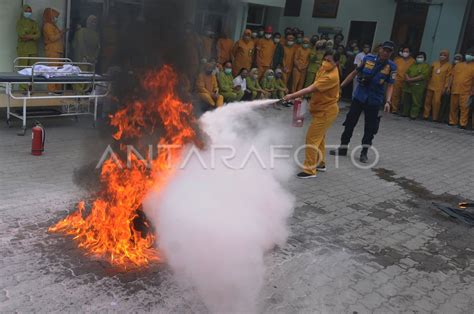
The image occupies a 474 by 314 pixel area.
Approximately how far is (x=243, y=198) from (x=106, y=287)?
5.01ft

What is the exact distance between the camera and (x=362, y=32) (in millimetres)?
14719

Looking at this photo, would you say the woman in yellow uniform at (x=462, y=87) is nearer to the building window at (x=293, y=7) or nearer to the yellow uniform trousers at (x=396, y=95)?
the yellow uniform trousers at (x=396, y=95)

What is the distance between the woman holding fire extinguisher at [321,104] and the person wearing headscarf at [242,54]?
567 centimetres

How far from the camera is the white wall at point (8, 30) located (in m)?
8.89

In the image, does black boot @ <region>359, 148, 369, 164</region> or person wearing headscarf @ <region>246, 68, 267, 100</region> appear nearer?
black boot @ <region>359, 148, 369, 164</region>

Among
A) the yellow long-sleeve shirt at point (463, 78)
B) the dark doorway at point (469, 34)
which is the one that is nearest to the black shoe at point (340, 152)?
the yellow long-sleeve shirt at point (463, 78)

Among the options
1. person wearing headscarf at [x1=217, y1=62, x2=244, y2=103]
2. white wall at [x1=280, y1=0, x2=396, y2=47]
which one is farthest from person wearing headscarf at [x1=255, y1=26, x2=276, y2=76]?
white wall at [x1=280, y1=0, x2=396, y2=47]

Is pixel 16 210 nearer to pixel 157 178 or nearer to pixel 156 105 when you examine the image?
pixel 157 178

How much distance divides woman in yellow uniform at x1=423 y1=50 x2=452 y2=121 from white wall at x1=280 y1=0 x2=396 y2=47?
2.28 meters

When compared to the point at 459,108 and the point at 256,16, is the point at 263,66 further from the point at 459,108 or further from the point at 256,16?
the point at 459,108

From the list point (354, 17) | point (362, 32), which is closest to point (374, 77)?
point (362, 32)

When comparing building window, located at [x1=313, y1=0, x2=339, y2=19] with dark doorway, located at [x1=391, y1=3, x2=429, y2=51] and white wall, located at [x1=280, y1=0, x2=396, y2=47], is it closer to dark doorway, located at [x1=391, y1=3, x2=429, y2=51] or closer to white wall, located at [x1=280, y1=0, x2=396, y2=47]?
white wall, located at [x1=280, y1=0, x2=396, y2=47]

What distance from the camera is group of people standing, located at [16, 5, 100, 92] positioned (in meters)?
8.88

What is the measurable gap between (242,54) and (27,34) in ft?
17.3
